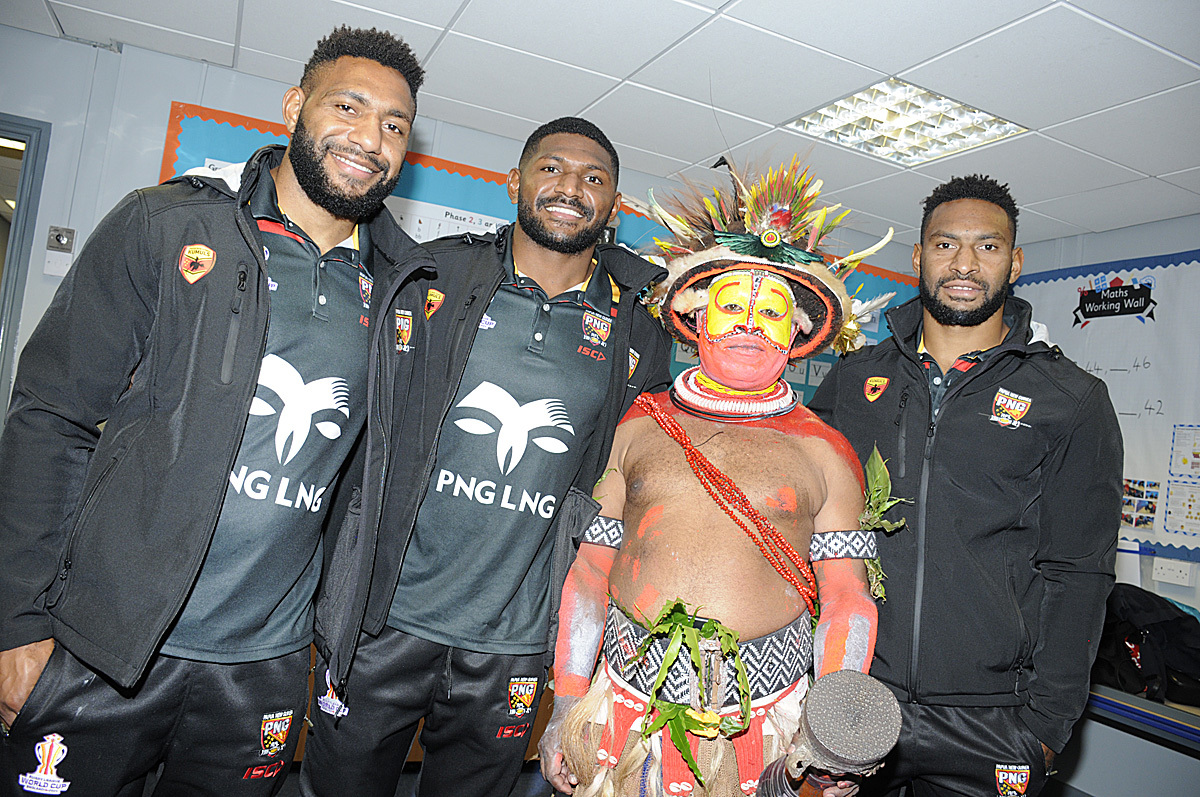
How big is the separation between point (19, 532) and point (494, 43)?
2778 mm

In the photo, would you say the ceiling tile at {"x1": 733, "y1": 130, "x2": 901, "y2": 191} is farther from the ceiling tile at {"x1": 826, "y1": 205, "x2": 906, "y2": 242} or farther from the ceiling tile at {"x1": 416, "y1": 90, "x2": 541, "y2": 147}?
the ceiling tile at {"x1": 416, "y1": 90, "x2": 541, "y2": 147}

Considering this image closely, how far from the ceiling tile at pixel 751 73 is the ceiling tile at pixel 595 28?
0.11 meters

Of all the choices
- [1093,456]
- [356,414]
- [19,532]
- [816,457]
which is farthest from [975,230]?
[19,532]

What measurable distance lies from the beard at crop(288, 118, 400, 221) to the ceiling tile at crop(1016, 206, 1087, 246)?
14.6ft

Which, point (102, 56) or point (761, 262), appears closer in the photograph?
point (761, 262)

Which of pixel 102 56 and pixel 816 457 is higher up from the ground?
pixel 102 56

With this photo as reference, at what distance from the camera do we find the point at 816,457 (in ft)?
6.23

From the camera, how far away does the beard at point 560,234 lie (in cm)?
225

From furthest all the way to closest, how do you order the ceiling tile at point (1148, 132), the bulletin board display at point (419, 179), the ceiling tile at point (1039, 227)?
the ceiling tile at point (1039, 227) < the bulletin board display at point (419, 179) < the ceiling tile at point (1148, 132)

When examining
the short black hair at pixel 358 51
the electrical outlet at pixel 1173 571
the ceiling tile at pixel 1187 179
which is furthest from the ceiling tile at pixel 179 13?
the electrical outlet at pixel 1173 571

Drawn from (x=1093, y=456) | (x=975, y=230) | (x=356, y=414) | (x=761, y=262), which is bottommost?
(x=356, y=414)

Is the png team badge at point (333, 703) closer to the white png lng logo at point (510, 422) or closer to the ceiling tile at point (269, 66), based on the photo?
the white png lng logo at point (510, 422)

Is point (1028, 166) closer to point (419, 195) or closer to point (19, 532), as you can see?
point (419, 195)

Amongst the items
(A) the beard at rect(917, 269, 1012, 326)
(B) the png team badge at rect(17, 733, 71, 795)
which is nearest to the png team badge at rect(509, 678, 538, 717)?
(B) the png team badge at rect(17, 733, 71, 795)
